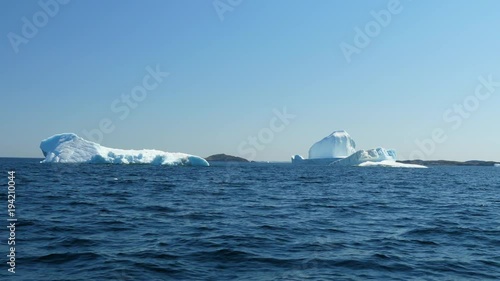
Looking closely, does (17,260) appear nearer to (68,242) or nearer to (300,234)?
(68,242)

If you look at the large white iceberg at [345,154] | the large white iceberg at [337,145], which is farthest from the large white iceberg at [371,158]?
the large white iceberg at [337,145]

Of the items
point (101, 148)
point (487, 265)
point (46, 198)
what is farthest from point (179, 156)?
point (487, 265)

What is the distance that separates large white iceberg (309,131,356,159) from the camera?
130 meters

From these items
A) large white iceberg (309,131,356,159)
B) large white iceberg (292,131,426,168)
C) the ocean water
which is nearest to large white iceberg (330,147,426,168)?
large white iceberg (292,131,426,168)

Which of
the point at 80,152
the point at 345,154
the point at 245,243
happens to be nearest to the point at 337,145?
the point at 345,154

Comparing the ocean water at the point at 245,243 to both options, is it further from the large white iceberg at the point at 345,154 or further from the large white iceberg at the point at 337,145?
the large white iceberg at the point at 337,145

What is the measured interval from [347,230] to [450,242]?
334cm

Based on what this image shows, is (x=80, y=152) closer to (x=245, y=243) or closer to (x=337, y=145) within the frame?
(x=337, y=145)

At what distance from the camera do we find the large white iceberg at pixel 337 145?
5123 inches

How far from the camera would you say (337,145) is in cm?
13062

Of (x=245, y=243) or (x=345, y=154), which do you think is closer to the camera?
(x=245, y=243)

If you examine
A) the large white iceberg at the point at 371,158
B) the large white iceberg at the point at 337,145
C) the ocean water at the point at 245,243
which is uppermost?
the large white iceberg at the point at 337,145

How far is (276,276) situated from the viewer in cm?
826

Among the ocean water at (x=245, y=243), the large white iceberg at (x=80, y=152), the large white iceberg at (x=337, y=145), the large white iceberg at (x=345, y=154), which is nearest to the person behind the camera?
the ocean water at (x=245, y=243)
